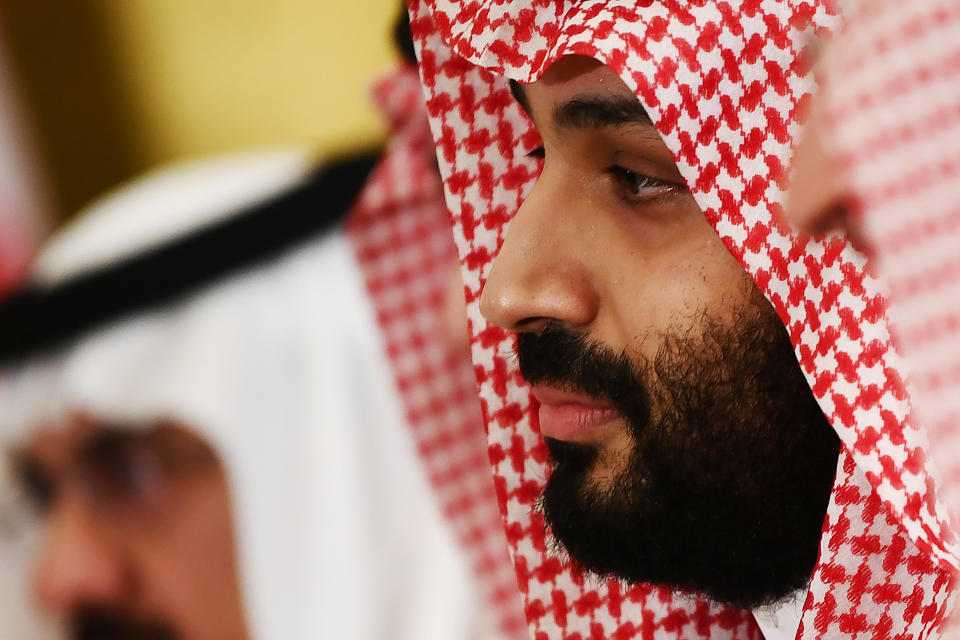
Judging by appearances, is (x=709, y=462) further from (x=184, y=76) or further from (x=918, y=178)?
(x=184, y=76)

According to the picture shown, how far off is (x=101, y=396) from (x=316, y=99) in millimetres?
741

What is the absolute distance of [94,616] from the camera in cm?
183

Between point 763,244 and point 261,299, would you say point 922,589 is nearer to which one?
point 763,244

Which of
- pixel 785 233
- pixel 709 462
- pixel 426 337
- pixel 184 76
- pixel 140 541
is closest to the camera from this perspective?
pixel 785 233

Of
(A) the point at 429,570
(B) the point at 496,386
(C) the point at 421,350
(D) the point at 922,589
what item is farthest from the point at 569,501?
(A) the point at 429,570

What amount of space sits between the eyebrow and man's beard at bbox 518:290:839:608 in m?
0.14

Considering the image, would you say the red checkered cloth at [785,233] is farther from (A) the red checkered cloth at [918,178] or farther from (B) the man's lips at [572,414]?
(B) the man's lips at [572,414]

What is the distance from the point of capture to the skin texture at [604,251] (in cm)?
70

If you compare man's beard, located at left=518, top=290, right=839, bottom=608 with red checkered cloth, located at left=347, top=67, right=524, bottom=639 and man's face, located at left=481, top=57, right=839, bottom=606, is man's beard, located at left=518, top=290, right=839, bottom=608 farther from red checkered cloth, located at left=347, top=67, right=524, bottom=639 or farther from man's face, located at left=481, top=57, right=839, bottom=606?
red checkered cloth, located at left=347, top=67, right=524, bottom=639

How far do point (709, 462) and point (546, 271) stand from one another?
0.57ft

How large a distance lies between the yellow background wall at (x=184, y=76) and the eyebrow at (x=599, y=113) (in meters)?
1.20

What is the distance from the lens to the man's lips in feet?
2.43

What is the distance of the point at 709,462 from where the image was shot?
722 mm

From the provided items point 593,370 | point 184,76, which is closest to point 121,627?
point 184,76
